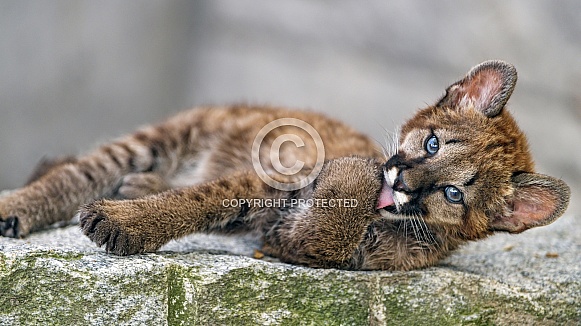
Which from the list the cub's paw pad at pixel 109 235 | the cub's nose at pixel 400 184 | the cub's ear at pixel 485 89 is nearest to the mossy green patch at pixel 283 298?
the cub's paw pad at pixel 109 235

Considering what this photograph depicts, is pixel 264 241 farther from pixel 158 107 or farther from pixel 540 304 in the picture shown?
pixel 158 107

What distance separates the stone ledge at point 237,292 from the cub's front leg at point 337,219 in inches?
9.3

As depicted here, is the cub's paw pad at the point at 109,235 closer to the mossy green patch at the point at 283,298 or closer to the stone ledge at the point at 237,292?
the stone ledge at the point at 237,292

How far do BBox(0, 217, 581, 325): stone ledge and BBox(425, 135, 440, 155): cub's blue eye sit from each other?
2.26 feet

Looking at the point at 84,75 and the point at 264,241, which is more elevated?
the point at 84,75

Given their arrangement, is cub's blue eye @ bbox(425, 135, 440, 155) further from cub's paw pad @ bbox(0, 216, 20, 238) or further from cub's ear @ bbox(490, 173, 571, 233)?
cub's paw pad @ bbox(0, 216, 20, 238)

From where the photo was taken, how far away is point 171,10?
11.0 meters

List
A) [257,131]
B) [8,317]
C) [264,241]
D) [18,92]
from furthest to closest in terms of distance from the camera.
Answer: [18,92], [257,131], [264,241], [8,317]

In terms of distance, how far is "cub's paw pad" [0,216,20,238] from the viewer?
4613mm

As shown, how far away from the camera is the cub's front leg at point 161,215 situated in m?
3.88

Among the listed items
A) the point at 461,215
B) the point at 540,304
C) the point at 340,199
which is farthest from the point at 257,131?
the point at 540,304

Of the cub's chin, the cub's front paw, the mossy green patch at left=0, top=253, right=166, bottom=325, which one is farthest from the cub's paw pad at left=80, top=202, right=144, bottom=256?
the cub's chin

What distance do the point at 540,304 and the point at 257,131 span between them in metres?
2.76

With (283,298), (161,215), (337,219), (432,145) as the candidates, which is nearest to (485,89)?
(432,145)
